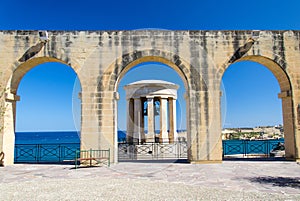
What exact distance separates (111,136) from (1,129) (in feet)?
14.4

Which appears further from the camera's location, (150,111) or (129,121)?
(129,121)

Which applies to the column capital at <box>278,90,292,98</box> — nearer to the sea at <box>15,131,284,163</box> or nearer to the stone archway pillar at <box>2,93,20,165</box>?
the sea at <box>15,131,284,163</box>

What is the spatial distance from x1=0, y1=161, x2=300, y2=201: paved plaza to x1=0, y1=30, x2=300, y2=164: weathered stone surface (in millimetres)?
1285

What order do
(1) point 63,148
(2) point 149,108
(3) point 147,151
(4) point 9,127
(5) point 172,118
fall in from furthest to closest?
(1) point 63,148 → (5) point 172,118 → (2) point 149,108 → (3) point 147,151 → (4) point 9,127

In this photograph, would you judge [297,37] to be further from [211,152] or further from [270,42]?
[211,152]

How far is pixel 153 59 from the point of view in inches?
408

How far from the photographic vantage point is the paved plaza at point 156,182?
5332 mm

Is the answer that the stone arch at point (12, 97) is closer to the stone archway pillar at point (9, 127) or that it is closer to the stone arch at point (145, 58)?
the stone archway pillar at point (9, 127)

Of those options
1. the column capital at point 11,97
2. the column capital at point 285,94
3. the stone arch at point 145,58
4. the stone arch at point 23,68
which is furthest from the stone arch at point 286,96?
the column capital at point 11,97

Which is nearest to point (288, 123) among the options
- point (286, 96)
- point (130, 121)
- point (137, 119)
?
point (286, 96)

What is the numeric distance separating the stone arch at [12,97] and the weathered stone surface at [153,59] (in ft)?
0.13

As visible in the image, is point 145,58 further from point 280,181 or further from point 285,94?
point 280,181

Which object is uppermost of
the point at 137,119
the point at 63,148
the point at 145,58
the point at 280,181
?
the point at 145,58

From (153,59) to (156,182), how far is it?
223 inches
